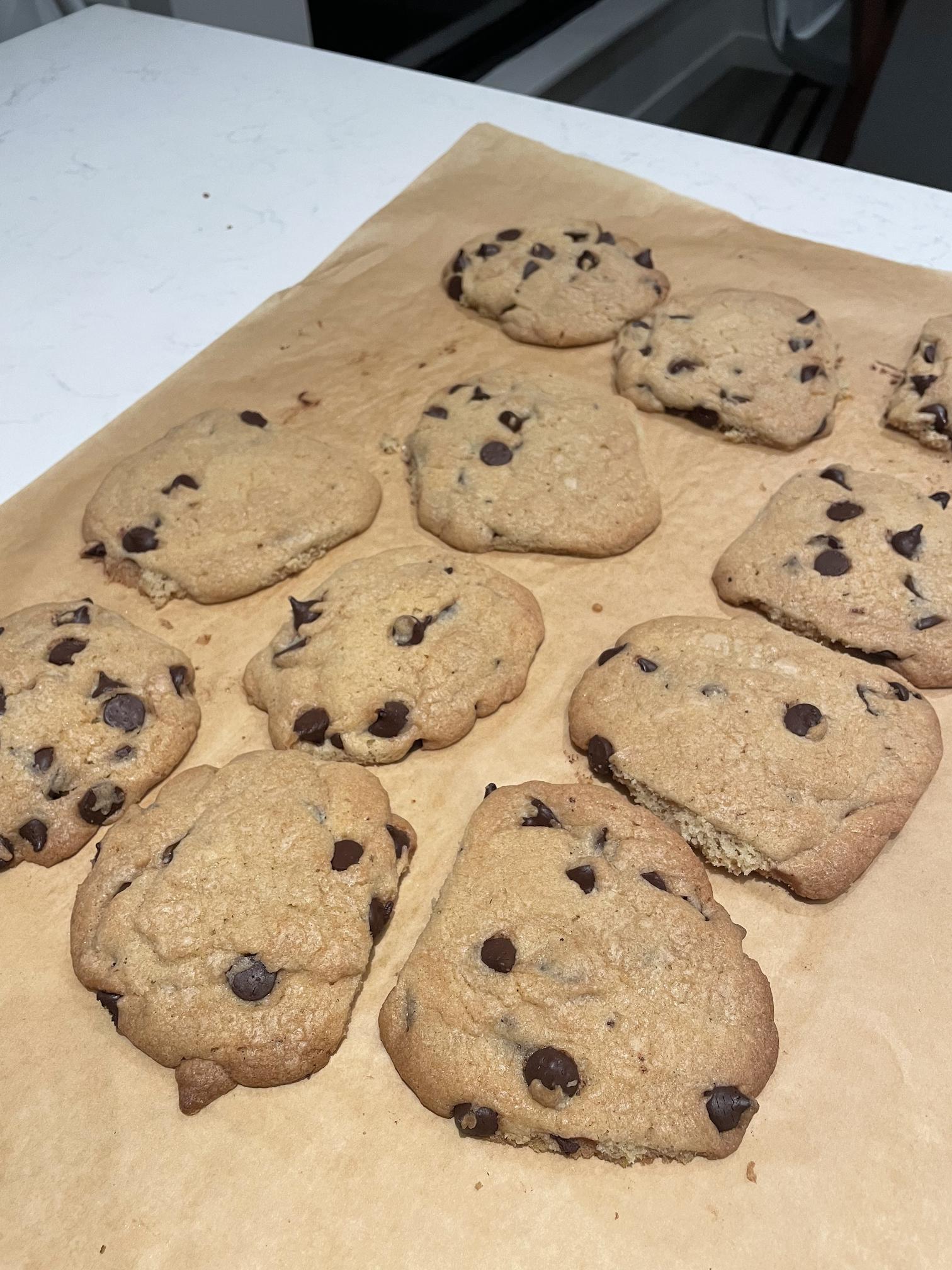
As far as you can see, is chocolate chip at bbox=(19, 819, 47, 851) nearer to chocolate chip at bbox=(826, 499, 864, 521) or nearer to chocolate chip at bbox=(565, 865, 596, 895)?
chocolate chip at bbox=(565, 865, 596, 895)

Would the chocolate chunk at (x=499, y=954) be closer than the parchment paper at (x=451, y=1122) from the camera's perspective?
No

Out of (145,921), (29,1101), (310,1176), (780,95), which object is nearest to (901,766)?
(310,1176)

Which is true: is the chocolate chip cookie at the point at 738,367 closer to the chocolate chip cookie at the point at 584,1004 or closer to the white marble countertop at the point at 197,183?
the white marble countertop at the point at 197,183

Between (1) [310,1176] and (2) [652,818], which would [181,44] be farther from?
(1) [310,1176]

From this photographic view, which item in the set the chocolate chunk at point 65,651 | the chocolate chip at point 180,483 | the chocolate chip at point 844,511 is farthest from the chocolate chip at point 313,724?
the chocolate chip at point 844,511

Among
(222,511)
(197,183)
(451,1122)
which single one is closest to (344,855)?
(451,1122)

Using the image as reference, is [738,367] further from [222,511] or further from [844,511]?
[222,511]
